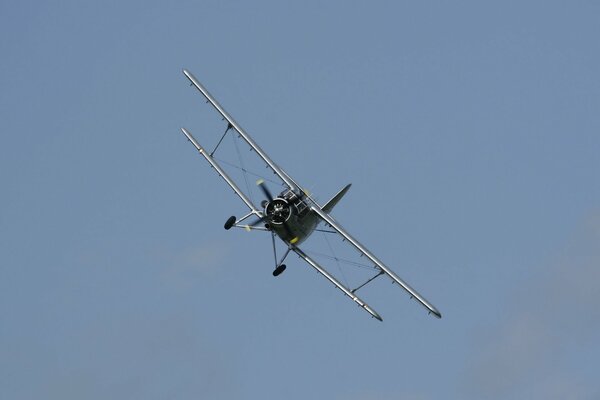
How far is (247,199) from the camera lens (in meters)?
104

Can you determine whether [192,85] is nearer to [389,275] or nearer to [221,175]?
[221,175]

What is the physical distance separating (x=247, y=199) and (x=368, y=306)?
772cm

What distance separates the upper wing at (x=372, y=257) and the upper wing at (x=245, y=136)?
5.52ft

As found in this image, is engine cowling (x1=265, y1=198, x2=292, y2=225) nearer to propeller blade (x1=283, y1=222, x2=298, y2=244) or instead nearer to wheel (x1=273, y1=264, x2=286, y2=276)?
propeller blade (x1=283, y1=222, x2=298, y2=244)

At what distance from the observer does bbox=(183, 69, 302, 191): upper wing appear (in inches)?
4072

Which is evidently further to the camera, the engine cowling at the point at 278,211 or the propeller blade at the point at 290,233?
the propeller blade at the point at 290,233

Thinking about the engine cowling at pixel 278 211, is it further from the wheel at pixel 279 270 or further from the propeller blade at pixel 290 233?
the wheel at pixel 279 270

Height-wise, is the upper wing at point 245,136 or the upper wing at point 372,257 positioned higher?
the upper wing at point 245,136

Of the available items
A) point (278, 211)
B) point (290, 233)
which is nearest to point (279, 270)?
point (290, 233)

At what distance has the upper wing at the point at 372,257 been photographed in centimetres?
10056

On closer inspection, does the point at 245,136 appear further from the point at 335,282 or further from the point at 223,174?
the point at 335,282

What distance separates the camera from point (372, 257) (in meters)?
102

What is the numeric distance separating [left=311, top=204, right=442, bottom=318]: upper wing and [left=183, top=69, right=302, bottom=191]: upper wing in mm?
1683

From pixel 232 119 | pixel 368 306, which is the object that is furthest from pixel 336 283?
pixel 232 119
